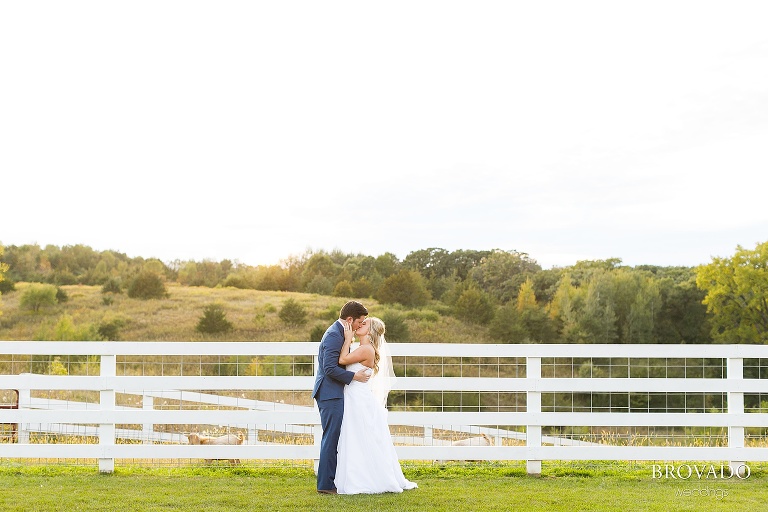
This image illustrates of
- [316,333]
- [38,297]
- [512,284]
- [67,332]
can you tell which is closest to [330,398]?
[316,333]

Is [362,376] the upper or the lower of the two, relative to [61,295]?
lower

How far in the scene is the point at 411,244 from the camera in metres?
46.9

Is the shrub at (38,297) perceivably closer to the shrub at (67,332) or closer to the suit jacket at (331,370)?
the shrub at (67,332)

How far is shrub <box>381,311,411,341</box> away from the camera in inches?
1487

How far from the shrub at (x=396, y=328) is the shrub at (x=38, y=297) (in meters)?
18.0

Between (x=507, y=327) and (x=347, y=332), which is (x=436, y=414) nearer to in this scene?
(x=347, y=332)

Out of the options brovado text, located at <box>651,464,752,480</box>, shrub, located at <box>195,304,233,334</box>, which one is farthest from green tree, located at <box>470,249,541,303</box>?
brovado text, located at <box>651,464,752,480</box>

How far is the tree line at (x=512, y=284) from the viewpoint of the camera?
1617 inches

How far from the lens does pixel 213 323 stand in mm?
42531

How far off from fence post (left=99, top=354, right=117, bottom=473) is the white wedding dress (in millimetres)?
2412

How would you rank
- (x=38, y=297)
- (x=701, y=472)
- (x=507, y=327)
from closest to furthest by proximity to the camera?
(x=701, y=472) → (x=507, y=327) → (x=38, y=297)

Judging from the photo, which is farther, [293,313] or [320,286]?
[320,286]

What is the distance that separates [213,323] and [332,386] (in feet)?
118

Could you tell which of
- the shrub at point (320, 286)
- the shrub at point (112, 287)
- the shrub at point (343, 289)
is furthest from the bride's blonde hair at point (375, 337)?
the shrub at point (112, 287)
